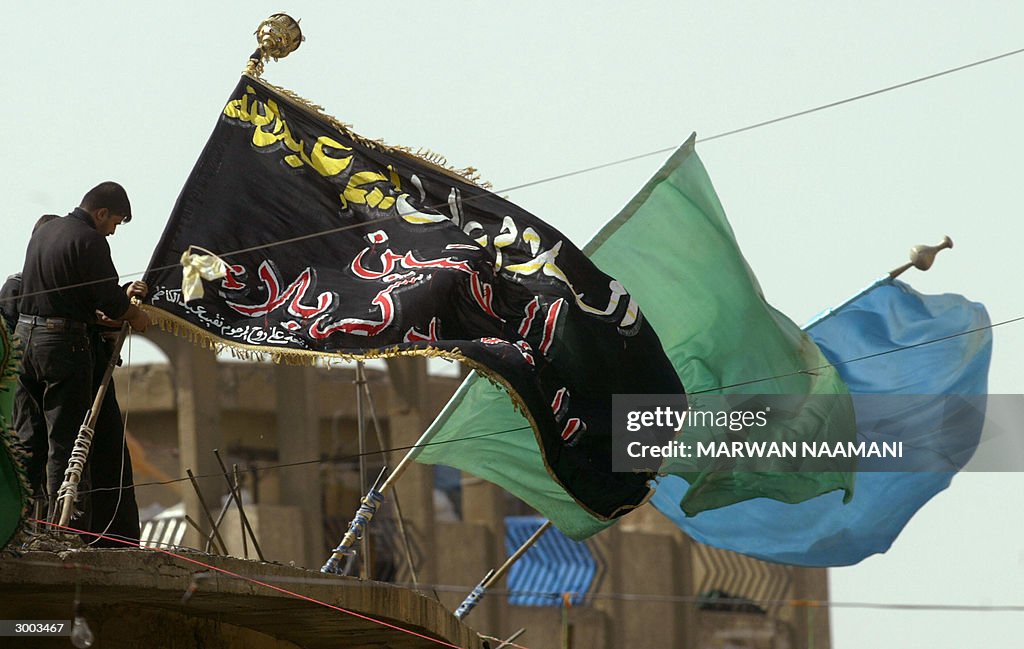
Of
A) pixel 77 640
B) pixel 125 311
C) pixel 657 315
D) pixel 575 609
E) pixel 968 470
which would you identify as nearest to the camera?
pixel 77 640

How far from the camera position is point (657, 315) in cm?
1155

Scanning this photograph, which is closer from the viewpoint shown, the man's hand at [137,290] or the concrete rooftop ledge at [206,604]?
the concrete rooftop ledge at [206,604]

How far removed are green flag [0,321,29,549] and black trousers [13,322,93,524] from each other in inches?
64.0

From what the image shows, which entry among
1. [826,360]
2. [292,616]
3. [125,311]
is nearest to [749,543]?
[826,360]

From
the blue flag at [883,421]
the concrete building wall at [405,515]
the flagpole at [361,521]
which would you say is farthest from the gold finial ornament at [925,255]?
the concrete building wall at [405,515]

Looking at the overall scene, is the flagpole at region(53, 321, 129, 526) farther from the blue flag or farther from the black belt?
the blue flag

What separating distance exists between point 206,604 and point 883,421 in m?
5.83

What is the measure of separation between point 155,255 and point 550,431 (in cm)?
212

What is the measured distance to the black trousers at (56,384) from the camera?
8.30 metres

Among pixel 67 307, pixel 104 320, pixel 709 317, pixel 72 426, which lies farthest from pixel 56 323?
pixel 709 317

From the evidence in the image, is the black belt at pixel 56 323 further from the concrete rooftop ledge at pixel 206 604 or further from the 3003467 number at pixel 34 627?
the 3003467 number at pixel 34 627

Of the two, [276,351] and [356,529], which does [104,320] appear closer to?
[276,351]

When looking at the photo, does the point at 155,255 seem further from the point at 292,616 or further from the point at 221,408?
the point at 221,408

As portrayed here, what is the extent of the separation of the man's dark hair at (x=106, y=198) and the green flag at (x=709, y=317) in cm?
366
